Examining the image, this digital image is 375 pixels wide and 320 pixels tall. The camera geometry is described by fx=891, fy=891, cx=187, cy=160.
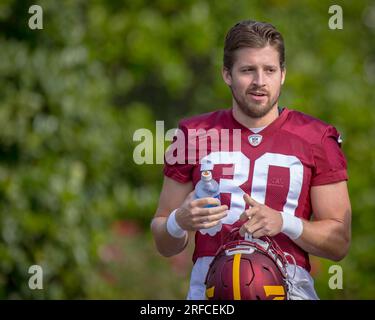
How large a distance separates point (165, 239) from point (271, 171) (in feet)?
1.97

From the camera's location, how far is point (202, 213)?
3.83 m

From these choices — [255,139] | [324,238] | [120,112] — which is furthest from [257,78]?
[120,112]

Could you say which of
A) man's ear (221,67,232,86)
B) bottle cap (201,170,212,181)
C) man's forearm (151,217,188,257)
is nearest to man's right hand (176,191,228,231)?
bottle cap (201,170,212,181)

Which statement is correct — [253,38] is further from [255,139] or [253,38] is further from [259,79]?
[255,139]

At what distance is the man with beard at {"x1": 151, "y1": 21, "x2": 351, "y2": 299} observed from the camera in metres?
4.03

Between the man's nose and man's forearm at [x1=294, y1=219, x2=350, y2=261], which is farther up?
the man's nose

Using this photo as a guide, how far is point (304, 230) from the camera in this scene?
3975 mm

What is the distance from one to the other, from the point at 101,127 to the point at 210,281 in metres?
5.30

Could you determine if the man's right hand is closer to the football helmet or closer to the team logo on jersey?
the football helmet

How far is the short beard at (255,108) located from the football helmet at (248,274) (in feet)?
1.80

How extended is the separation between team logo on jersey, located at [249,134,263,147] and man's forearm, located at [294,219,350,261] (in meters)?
0.43

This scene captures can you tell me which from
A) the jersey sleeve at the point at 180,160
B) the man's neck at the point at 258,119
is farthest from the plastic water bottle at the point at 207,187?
the man's neck at the point at 258,119
